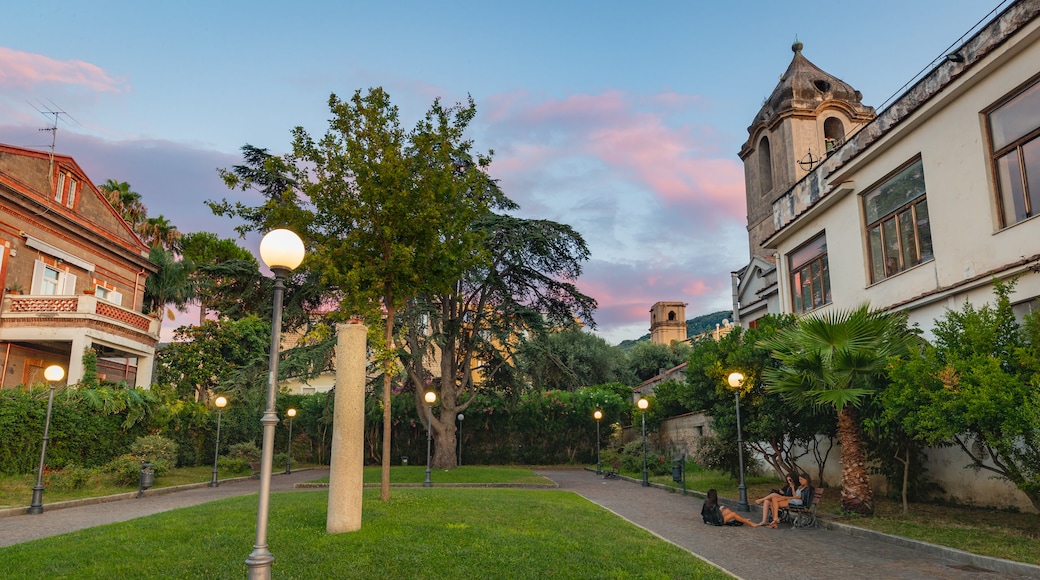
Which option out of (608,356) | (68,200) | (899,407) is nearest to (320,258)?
(899,407)

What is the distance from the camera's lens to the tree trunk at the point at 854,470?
12227 mm

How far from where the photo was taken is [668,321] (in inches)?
2928

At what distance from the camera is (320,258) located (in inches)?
515

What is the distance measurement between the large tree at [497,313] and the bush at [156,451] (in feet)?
29.6

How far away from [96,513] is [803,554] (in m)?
14.6

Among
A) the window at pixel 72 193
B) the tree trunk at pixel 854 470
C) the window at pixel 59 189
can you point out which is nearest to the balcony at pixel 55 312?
the window at pixel 59 189

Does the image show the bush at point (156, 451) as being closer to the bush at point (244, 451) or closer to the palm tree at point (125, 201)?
the bush at point (244, 451)

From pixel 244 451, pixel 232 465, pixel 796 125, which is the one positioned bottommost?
pixel 232 465

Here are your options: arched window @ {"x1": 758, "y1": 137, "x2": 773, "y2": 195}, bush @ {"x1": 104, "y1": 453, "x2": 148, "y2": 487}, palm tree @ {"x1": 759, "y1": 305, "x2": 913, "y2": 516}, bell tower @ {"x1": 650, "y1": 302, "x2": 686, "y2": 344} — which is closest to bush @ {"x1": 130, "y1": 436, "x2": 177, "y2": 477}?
bush @ {"x1": 104, "y1": 453, "x2": 148, "y2": 487}

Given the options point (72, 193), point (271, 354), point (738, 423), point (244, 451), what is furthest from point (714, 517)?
point (72, 193)

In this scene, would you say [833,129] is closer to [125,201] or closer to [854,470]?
[854,470]

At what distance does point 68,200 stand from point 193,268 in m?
9.74

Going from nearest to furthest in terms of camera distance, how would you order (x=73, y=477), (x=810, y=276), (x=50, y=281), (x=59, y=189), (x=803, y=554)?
(x=803, y=554), (x=73, y=477), (x=810, y=276), (x=50, y=281), (x=59, y=189)

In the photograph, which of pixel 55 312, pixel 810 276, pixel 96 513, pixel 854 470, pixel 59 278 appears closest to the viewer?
pixel 854 470
